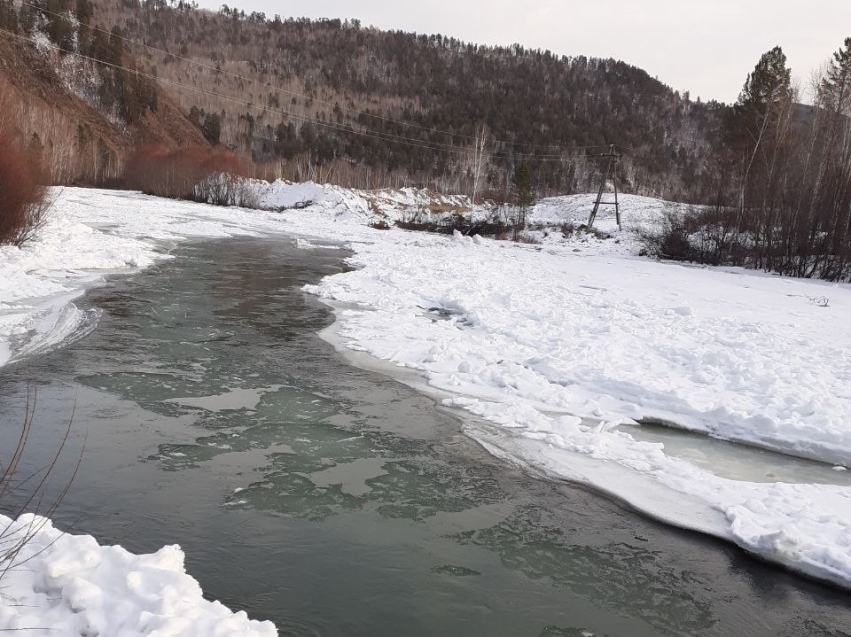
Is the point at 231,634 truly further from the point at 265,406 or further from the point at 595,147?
the point at 595,147

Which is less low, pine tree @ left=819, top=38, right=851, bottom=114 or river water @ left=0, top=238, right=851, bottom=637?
pine tree @ left=819, top=38, right=851, bottom=114

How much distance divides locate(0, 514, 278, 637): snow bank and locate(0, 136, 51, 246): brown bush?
1258 cm

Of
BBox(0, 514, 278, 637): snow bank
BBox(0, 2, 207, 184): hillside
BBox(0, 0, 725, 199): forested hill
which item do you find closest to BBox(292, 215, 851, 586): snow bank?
BBox(0, 514, 278, 637): snow bank

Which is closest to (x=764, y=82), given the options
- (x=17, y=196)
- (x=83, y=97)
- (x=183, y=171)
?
(x=183, y=171)

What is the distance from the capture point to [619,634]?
3.59 meters

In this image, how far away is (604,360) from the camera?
9172mm

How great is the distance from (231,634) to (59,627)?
748mm

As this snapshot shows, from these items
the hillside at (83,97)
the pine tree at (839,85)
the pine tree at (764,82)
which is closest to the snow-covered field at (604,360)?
the pine tree at (839,85)

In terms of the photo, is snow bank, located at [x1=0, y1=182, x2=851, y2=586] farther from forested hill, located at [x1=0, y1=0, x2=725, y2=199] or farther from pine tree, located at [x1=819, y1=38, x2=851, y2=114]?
forested hill, located at [x1=0, y1=0, x2=725, y2=199]

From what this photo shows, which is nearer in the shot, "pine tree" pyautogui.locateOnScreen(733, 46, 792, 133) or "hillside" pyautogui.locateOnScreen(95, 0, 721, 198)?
"pine tree" pyautogui.locateOnScreen(733, 46, 792, 133)

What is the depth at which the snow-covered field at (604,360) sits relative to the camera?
5121 mm

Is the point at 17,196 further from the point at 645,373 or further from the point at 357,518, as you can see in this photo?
the point at 645,373

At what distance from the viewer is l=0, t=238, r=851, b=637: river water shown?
373cm

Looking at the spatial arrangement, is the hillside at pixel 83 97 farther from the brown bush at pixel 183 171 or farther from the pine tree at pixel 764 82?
the pine tree at pixel 764 82
